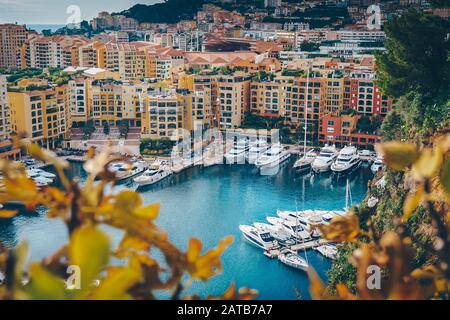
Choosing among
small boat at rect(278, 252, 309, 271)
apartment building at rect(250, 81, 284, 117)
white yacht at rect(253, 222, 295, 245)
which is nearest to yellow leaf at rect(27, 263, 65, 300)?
small boat at rect(278, 252, 309, 271)

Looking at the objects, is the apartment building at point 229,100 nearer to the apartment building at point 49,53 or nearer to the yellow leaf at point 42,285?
the apartment building at point 49,53

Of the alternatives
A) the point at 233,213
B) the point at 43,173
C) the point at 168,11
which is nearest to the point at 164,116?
the point at 43,173

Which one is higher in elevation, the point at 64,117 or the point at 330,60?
the point at 330,60

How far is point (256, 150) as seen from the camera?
26.3ft

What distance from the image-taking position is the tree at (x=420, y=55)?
4695 millimetres

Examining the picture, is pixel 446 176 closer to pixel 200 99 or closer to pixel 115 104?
pixel 200 99

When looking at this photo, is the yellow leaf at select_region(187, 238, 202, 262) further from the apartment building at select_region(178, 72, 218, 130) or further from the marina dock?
the apartment building at select_region(178, 72, 218, 130)

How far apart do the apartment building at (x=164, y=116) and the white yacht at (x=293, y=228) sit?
3163 millimetres

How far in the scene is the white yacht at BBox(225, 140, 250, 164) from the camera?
25.4 ft

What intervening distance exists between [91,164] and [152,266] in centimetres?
6

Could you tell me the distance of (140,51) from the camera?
37.0 feet

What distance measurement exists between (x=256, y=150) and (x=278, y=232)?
300 cm

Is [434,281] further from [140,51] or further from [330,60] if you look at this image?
[140,51]
